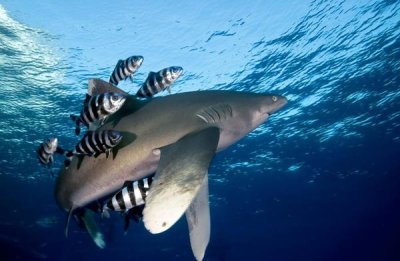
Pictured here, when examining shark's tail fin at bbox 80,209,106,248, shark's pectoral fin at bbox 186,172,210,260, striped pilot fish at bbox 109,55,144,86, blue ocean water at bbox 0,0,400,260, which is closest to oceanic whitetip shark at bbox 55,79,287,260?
shark's pectoral fin at bbox 186,172,210,260

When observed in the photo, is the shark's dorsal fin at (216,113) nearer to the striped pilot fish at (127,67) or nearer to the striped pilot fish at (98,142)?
the striped pilot fish at (98,142)

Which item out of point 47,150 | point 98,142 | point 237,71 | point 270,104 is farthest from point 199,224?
point 237,71

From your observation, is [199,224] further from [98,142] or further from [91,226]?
[91,226]

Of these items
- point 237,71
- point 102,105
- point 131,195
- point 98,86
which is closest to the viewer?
point 131,195

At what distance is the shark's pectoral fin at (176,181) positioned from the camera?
8.34 ft

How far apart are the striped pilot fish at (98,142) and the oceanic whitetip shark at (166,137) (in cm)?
19

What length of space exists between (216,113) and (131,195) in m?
1.43

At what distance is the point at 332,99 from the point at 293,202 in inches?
1060

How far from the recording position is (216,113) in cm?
418

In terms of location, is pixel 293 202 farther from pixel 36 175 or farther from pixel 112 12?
pixel 112 12

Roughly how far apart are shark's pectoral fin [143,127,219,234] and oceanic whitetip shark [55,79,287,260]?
0.07ft

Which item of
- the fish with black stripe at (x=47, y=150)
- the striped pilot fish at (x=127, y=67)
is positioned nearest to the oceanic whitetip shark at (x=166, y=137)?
the fish with black stripe at (x=47, y=150)

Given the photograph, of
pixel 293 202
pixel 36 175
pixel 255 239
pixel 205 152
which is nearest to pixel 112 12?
pixel 205 152

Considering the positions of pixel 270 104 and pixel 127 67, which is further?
pixel 127 67
